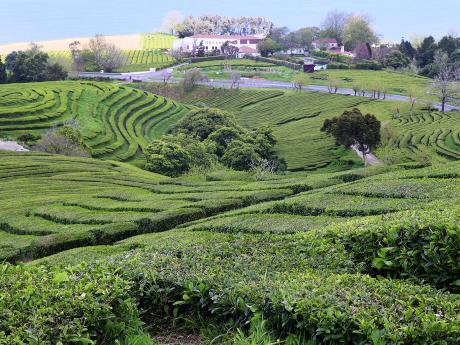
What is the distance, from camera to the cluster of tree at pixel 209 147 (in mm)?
54750

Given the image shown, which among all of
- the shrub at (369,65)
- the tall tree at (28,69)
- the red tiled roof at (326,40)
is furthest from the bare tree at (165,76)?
the red tiled roof at (326,40)

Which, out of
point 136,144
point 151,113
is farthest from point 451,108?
point 136,144

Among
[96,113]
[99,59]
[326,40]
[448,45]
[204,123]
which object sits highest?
[326,40]

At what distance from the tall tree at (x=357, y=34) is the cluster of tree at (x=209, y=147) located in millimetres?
101551

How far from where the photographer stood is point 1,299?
5828mm

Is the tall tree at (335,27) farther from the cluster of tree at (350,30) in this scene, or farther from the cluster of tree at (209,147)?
the cluster of tree at (209,147)

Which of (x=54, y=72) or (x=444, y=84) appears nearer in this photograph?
(x=444, y=84)

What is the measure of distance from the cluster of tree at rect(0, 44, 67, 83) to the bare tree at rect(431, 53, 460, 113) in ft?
216

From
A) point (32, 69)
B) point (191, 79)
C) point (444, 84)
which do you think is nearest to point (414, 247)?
point (444, 84)

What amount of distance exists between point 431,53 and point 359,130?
87.3 m

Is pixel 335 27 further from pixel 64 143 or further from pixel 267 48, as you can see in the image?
pixel 64 143

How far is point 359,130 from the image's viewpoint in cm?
5628

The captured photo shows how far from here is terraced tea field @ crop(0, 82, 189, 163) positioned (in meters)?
60.7

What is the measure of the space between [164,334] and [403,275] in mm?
3455
